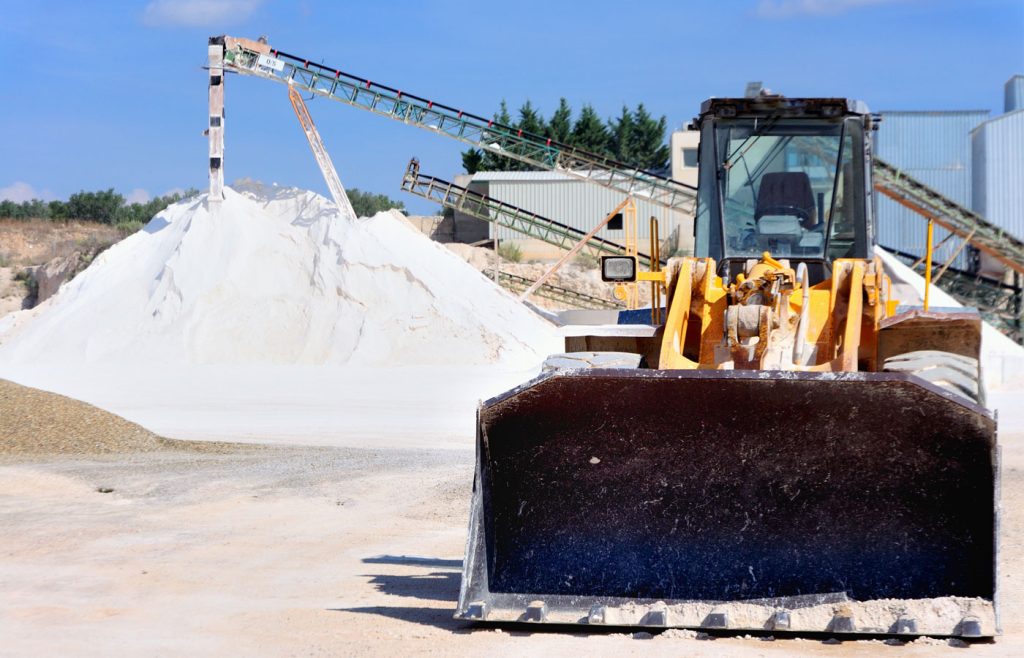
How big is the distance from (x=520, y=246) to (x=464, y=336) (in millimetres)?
24430

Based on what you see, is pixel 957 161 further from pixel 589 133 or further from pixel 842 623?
pixel 842 623

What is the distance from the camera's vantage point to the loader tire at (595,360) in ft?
27.0

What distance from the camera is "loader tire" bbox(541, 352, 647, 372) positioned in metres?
8.23

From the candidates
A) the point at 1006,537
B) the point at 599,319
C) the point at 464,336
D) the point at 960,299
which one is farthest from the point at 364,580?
the point at 960,299

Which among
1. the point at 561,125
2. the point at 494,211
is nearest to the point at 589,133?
the point at 561,125

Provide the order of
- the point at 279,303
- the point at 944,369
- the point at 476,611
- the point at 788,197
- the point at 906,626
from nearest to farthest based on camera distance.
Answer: the point at 906,626 → the point at 476,611 → the point at 944,369 → the point at 788,197 → the point at 279,303

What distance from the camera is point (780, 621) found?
21.0ft

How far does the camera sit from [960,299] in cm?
3897

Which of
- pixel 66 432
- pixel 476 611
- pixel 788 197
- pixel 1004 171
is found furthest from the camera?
pixel 1004 171

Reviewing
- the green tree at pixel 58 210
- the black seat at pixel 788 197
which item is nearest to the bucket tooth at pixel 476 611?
the black seat at pixel 788 197

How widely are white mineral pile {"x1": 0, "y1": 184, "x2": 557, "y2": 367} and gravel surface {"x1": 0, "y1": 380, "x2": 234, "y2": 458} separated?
905 centimetres

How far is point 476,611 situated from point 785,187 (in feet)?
13.0

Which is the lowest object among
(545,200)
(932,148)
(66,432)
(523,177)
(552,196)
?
(66,432)

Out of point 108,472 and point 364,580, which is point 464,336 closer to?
point 108,472
